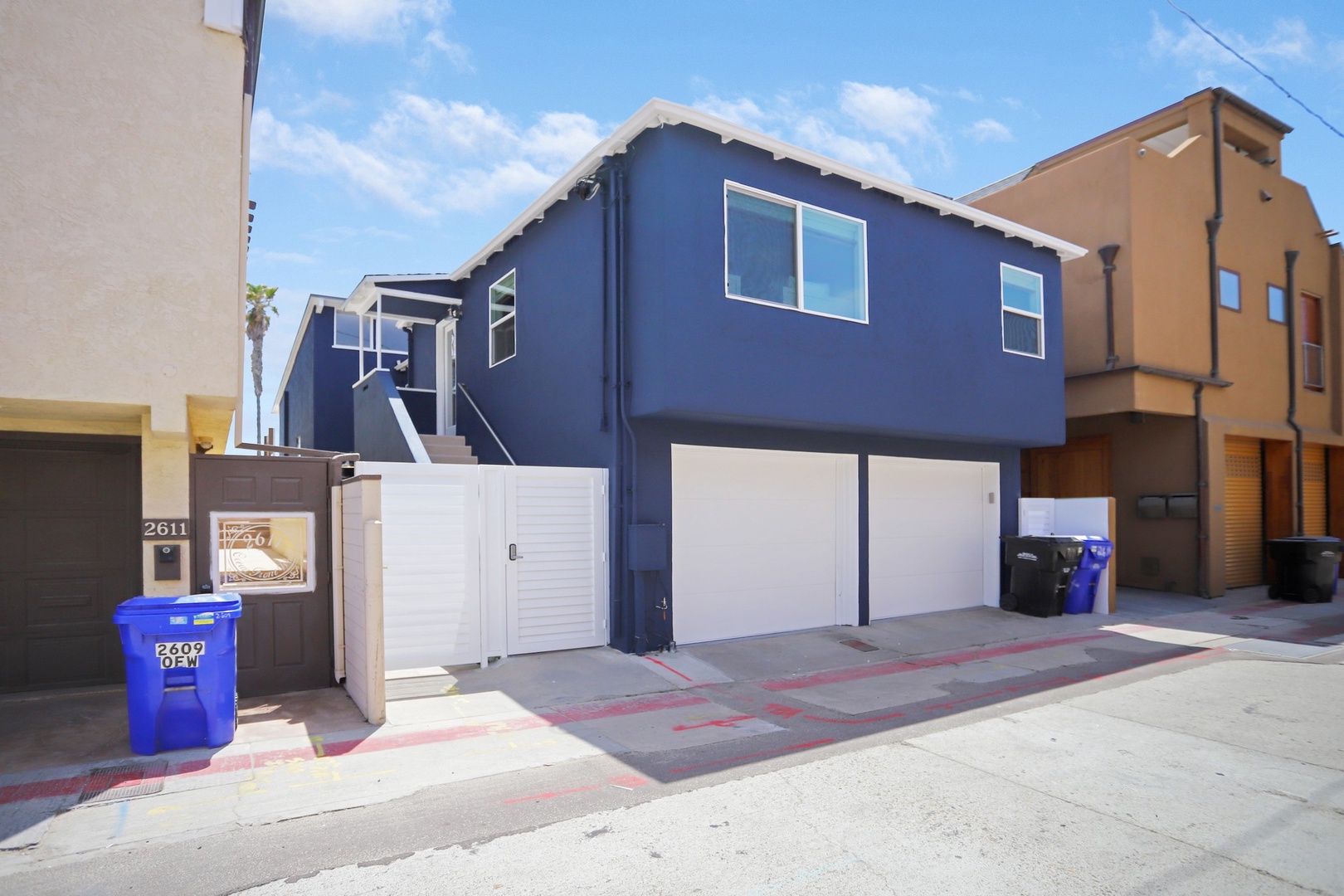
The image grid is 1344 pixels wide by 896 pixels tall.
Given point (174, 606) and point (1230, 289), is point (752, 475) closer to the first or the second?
point (174, 606)

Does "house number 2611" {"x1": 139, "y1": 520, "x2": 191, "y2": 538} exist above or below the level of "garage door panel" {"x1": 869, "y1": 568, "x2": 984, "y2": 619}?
above

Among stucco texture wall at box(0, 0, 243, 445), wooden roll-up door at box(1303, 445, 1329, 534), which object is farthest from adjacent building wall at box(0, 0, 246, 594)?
wooden roll-up door at box(1303, 445, 1329, 534)

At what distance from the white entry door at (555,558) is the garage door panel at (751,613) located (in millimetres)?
1097

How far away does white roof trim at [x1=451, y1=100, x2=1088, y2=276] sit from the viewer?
8430mm

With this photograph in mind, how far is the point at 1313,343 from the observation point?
18.7m

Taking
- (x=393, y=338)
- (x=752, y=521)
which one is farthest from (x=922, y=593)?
(x=393, y=338)

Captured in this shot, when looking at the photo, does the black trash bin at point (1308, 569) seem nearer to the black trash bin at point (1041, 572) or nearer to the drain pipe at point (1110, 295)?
the drain pipe at point (1110, 295)

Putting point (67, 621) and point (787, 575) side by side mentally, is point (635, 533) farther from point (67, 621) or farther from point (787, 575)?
point (67, 621)

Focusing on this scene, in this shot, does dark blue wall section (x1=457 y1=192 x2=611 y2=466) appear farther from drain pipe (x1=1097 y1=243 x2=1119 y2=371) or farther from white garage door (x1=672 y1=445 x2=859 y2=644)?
drain pipe (x1=1097 y1=243 x2=1119 y2=371)

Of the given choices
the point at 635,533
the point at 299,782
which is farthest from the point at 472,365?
the point at 299,782

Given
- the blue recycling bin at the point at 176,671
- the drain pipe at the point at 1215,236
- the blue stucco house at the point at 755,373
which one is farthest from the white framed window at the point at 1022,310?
the blue recycling bin at the point at 176,671

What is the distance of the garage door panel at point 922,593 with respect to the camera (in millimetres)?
11500

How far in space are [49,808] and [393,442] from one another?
6.37m

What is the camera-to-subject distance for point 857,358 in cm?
1007
